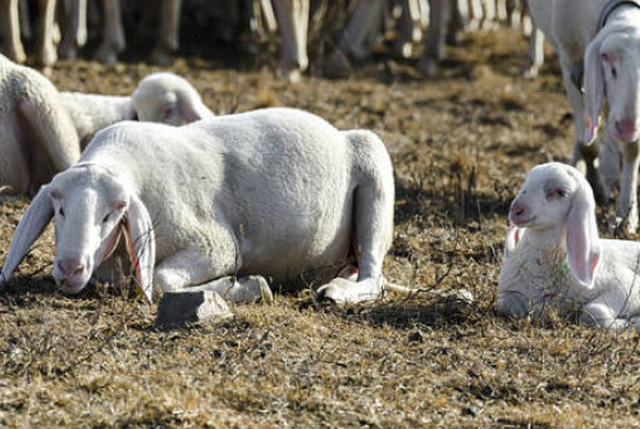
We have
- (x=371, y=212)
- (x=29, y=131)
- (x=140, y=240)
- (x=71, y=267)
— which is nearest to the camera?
(x=71, y=267)

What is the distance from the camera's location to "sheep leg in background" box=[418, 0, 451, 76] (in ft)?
50.7

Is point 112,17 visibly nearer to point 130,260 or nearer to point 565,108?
point 565,108

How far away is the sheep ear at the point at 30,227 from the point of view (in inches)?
232

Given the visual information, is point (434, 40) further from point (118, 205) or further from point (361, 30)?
point (118, 205)

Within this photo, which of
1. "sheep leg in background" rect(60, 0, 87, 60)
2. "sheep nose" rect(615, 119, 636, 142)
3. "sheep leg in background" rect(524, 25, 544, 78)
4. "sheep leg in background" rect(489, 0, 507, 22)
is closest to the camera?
"sheep nose" rect(615, 119, 636, 142)

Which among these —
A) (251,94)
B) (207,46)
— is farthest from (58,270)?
(207,46)

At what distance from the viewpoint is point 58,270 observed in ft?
18.6

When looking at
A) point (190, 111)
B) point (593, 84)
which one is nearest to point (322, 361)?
point (593, 84)

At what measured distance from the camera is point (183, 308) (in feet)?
18.8

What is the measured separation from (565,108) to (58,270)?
8781mm

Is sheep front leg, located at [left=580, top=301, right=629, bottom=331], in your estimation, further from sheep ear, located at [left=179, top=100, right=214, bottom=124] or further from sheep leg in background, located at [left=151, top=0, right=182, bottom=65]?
sheep leg in background, located at [left=151, top=0, right=182, bottom=65]

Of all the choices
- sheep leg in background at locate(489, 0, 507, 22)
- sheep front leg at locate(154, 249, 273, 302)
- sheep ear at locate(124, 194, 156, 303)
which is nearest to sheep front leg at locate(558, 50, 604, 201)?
sheep front leg at locate(154, 249, 273, 302)

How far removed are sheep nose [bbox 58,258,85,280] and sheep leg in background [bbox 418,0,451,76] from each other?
1009cm

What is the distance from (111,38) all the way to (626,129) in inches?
297
